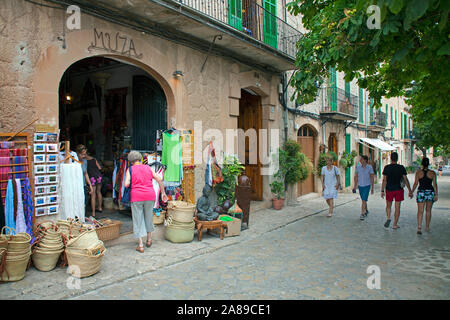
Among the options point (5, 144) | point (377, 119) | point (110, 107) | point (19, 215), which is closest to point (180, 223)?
point (19, 215)

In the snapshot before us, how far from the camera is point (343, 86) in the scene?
1762 cm

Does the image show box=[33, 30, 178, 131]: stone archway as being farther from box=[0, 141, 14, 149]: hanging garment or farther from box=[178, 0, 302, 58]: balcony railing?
box=[178, 0, 302, 58]: balcony railing

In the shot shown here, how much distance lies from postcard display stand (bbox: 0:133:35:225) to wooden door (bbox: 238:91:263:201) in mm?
7356

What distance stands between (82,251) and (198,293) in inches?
68.7

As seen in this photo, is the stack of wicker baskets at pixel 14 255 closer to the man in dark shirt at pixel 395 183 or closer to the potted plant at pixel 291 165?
the man in dark shirt at pixel 395 183

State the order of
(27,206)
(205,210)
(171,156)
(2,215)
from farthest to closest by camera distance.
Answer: (171,156) < (205,210) < (27,206) < (2,215)

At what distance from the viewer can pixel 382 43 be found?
4926 mm

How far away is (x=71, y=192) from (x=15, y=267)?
4.67 feet

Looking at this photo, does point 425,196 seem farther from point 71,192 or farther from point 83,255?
point 71,192

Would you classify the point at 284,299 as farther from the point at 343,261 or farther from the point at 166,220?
the point at 166,220

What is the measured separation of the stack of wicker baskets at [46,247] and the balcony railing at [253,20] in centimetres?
540

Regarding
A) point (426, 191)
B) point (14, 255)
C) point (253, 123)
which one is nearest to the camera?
point (14, 255)

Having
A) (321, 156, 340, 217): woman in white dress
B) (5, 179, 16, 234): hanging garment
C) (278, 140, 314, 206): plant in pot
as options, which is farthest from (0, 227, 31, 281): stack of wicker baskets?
(278, 140, 314, 206): plant in pot
